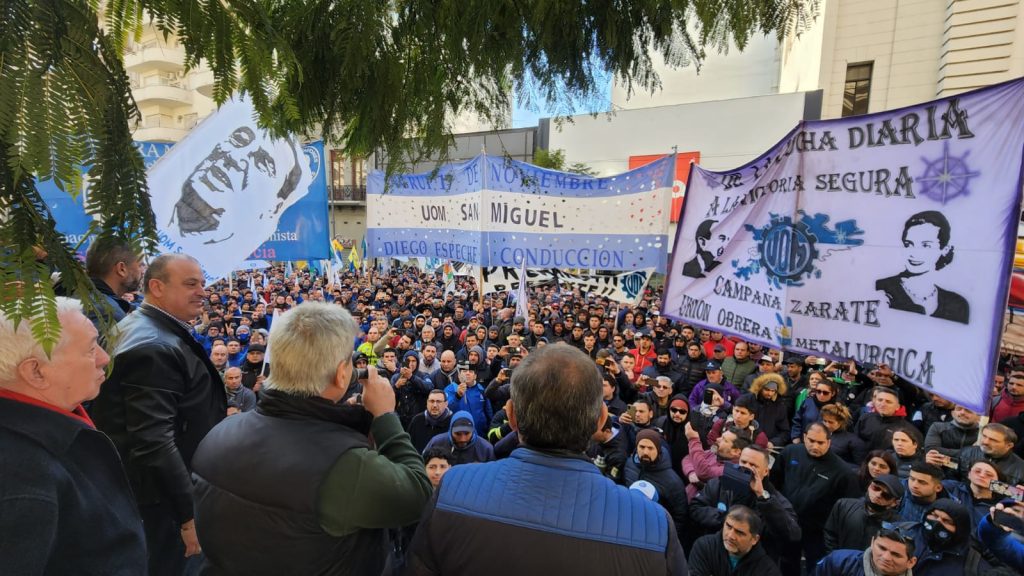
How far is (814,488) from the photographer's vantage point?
3.99 metres

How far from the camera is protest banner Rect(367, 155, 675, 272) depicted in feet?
23.5

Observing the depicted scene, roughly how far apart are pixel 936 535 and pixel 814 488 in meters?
1.00

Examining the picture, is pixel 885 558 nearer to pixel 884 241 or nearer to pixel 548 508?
pixel 884 241

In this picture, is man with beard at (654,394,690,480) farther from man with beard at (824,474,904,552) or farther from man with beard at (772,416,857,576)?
man with beard at (824,474,904,552)

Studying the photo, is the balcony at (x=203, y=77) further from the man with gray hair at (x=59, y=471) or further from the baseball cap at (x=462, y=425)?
the baseball cap at (x=462, y=425)

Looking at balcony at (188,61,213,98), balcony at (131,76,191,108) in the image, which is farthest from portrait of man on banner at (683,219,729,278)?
balcony at (188,61,213,98)

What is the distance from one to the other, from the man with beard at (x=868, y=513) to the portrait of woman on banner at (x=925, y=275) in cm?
119

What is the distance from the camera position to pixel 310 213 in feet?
20.0

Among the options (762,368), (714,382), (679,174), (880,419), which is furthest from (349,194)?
(880,419)

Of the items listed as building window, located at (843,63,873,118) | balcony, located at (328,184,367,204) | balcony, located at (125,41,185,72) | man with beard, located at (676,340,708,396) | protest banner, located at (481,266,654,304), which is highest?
building window, located at (843,63,873,118)

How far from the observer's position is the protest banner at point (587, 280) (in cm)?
739

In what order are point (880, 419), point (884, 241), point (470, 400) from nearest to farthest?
point (884, 241), point (880, 419), point (470, 400)

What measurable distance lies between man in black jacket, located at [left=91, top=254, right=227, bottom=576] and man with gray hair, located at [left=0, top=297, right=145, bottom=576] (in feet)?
2.03

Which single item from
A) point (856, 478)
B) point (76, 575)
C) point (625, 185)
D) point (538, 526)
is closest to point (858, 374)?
point (856, 478)
